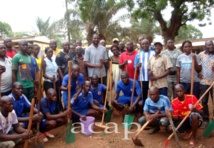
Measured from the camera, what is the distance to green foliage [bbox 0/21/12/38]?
37862mm

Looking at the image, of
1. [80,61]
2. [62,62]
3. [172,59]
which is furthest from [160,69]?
[62,62]

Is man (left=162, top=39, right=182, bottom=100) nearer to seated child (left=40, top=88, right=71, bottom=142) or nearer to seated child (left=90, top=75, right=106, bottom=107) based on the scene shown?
seated child (left=90, top=75, right=106, bottom=107)

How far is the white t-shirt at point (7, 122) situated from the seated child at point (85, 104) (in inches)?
57.5

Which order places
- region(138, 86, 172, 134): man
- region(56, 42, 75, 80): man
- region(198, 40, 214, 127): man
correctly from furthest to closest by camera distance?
region(56, 42, 75, 80): man
region(198, 40, 214, 127): man
region(138, 86, 172, 134): man

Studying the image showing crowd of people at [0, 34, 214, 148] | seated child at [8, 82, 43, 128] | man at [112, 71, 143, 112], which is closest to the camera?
seated child at [8, 82, 43, 128]

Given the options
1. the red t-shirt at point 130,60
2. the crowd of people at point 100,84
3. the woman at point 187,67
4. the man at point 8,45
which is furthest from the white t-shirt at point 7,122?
the woman at point 187,67

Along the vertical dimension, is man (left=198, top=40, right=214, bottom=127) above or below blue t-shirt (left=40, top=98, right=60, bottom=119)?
above

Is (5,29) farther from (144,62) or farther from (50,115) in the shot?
(50,115)

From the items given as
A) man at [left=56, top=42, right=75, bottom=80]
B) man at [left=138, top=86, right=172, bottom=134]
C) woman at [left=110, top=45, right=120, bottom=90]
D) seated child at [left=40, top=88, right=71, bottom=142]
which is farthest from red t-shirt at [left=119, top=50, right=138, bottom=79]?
seated child at [left=40, top=88, right=71, bottom=142]

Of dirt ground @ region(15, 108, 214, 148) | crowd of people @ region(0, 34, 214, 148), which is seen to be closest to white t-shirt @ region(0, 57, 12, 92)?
crowd of people @ region(0, 34, 214, 148)

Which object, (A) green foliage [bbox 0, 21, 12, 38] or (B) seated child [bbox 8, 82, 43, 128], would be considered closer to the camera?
(B) seated child [bbox 8, 82, 43, 128]

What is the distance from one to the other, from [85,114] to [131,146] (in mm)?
1327

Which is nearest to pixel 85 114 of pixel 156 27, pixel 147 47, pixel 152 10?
pixel 147 47

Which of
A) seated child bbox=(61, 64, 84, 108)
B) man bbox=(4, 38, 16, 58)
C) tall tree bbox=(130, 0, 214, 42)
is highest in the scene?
tall tree bbox=(130, 0, 214, 42)
